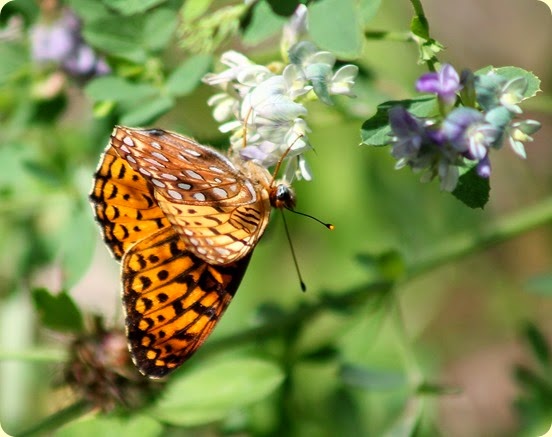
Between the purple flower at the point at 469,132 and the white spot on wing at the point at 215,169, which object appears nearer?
the purple flower at the point at 469,132

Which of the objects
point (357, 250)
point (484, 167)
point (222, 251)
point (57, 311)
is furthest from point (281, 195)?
point (357, 250)

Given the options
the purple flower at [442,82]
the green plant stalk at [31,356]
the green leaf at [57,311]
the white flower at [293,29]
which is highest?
the purple flower at [442,82]

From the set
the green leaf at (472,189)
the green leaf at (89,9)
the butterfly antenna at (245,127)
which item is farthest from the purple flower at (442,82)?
→ the green leaf at (89,9)

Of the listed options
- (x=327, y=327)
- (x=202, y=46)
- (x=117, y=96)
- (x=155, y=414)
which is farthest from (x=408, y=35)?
(x=327, y=327)

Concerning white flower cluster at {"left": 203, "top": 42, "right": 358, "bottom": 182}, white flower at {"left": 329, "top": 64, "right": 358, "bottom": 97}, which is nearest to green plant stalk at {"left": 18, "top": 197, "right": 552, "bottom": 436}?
white flower cluster at {"left": 203, "top": 42, "right": 358, "bottom": 182}

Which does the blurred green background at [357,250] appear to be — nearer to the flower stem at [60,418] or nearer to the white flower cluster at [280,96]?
the flower stem at [60,418]

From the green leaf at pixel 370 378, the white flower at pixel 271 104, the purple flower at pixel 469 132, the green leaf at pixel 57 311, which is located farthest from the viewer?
the green leaf at pixel 370 378

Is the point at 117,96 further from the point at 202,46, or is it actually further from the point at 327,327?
the point at 327,327

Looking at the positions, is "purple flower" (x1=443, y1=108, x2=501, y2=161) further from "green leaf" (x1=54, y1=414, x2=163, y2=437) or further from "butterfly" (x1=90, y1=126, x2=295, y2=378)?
"green leaf" (x1=54, y1=414, x2=163, y2=437)
